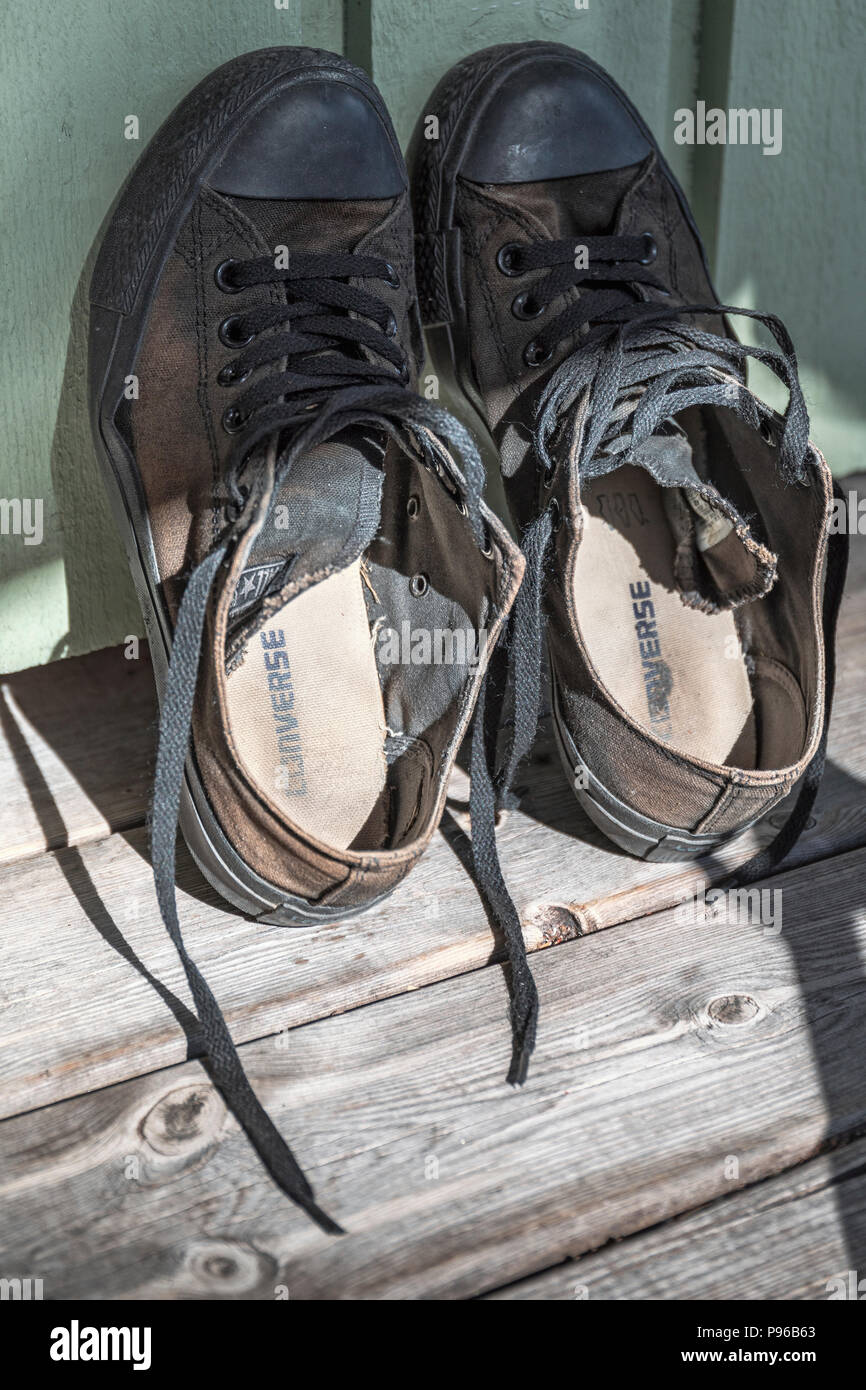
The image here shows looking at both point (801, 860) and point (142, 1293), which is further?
point (801, 860)

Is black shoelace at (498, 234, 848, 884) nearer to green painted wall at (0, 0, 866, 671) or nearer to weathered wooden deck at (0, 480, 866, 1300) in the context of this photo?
weathered wooden deck at (0, 480, 866, 1300)

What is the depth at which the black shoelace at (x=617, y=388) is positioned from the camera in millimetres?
1093

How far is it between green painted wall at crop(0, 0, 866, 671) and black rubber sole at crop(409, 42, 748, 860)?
0.06 meters

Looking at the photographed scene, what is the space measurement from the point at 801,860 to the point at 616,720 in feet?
0.87

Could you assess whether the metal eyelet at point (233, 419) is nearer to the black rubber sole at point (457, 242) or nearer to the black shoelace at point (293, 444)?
the black shoelace at point (293, 444)

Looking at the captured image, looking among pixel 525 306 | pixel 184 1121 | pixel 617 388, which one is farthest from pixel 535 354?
pixel 184 1121

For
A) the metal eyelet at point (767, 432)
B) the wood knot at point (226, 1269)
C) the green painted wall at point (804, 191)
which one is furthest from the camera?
the green painted wall at point (804, 191)

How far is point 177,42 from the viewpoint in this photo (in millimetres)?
1129

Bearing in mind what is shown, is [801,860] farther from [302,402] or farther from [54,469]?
[54,469]

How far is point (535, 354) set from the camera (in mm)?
1253

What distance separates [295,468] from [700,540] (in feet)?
1.53

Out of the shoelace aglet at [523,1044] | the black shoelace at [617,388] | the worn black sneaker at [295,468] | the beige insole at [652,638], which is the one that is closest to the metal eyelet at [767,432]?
the black shoelace at [617,388]

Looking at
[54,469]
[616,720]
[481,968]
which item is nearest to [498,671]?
[616,720]

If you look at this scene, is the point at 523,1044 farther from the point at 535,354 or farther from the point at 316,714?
the point at 535,354
